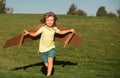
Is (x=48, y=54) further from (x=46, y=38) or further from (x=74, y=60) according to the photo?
(x=74, y=60)

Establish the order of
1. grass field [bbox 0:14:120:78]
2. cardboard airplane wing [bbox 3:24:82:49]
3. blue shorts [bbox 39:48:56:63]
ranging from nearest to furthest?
1. blue shorts [bbox 39:48:56:63]
2. cardboard airplane wing [bbox 3:24:82:49]
3. grass field [bbox 0:14:120:78]

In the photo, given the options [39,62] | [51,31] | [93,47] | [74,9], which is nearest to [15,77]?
[51,31]

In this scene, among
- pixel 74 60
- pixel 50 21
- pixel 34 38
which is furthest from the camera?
pixel 74 60

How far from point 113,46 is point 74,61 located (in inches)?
142

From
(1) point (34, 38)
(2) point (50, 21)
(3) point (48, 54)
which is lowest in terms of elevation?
(3) point (48, 54)

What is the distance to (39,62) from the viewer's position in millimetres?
11156

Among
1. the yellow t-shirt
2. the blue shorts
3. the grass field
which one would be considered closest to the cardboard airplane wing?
the yellow t-shirt

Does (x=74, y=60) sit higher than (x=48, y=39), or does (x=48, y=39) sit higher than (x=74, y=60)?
(x=48, y=39)

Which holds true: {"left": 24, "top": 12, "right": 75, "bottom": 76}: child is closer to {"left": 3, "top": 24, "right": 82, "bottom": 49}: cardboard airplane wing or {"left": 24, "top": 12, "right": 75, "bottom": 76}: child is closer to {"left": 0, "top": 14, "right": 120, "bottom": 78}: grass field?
{"left": 3, "top": 24, "right": 82, "bottom": 49}: cardboard airplane wing

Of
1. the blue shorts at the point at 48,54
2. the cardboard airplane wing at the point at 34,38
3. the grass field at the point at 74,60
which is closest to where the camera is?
the blue shorts at the point at 48,54

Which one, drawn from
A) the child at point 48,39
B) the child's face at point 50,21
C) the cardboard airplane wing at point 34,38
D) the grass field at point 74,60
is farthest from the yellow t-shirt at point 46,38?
the grass field at point 74,60

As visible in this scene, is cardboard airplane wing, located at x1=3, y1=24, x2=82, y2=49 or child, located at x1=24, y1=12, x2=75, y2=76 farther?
cardboard airplane wing, located at x1=3, y1=24, x2=82, y2=49

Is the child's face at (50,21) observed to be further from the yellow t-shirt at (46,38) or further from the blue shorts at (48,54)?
the blue shorts at (48,54)

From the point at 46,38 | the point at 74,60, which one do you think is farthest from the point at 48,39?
the point at 74,60
